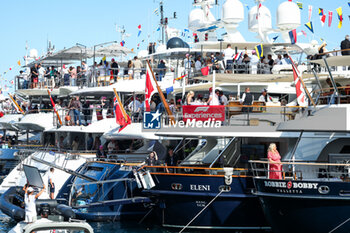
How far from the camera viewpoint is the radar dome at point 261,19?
3875 centimetres

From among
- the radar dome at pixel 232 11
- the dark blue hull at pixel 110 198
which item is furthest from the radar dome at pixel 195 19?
the dark blue hull at pixel 110 198

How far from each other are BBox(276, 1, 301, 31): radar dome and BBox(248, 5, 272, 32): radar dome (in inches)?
54.5

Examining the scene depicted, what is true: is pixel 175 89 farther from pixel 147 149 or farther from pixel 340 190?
pixel 340 190

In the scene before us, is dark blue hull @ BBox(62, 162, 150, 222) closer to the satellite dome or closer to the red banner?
the red banner

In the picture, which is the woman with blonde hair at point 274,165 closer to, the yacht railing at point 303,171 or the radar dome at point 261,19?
the yacht railing at point 303,171

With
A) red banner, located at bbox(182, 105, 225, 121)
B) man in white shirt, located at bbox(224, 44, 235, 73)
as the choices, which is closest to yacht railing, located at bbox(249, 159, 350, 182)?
red banner, located at bbox(182, 105, 225, 121)

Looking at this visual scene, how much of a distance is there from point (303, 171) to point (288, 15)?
17864 mm

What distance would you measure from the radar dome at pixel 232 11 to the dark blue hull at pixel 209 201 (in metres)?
18.6

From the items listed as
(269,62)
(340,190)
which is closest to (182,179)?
(340,190)

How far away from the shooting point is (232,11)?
39.0 meters

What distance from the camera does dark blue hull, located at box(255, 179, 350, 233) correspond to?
734 inches

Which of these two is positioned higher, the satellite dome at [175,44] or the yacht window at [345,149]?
the satellite dome at [175,44]

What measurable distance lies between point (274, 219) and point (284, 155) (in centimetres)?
306

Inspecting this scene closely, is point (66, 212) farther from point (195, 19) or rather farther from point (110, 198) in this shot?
point (195, 19)
